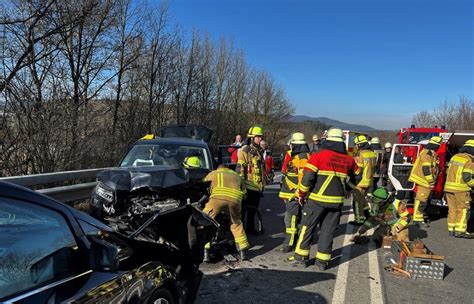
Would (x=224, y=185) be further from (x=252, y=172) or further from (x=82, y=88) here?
(x=82, y=88)

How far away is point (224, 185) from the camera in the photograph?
18.6 feet

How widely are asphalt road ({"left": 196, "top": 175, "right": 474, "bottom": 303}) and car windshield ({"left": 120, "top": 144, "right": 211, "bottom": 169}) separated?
190 cm

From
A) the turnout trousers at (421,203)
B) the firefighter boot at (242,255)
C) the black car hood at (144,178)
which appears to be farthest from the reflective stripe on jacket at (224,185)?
the turnout trousers at (421,203)

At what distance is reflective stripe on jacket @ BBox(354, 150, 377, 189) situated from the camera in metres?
8.93

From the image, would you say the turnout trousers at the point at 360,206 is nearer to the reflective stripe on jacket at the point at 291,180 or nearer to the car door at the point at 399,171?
the car door at the point at 399,171

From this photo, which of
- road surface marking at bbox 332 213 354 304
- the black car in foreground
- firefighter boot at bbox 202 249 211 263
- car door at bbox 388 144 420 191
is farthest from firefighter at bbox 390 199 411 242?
the black car in foreground

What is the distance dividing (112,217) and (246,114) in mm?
27466

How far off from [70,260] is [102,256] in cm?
19

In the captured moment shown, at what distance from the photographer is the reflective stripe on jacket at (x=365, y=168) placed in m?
8.93

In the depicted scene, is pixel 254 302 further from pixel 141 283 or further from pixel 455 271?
pixel 455 271

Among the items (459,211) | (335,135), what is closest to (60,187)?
(335,135)

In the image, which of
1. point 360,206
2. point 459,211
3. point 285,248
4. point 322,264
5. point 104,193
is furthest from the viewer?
point 360,206

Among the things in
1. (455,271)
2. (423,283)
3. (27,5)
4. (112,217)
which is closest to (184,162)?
(112,217)

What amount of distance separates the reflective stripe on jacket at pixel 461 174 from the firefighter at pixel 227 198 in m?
4.80
